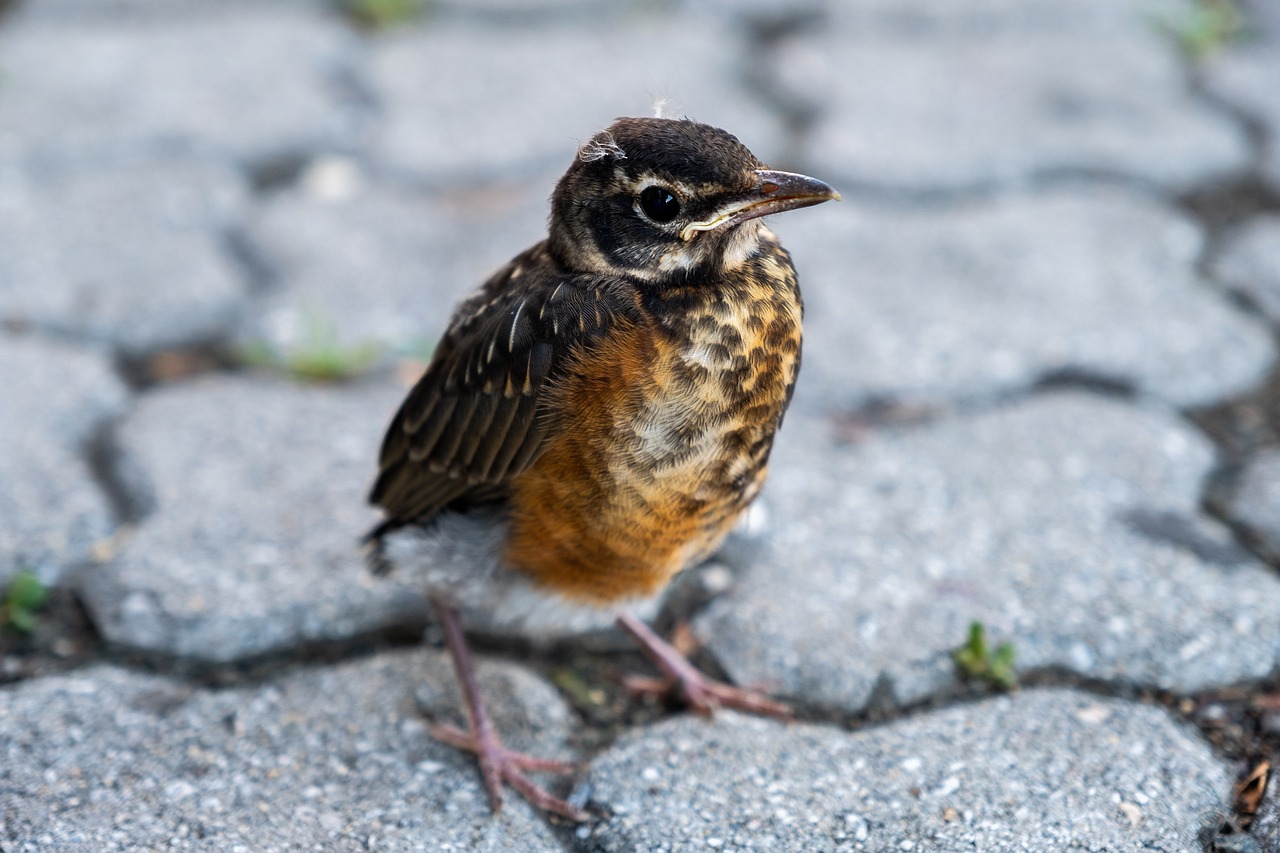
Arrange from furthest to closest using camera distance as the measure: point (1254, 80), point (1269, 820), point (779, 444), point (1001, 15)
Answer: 1. point (1001, 15)
2. point (1254, 80)
3. point (779, 444)
4. point (1269, 820)

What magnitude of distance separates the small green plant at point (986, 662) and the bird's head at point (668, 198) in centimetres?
93

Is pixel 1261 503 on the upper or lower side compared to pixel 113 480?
upper

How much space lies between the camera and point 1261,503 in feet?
10.2

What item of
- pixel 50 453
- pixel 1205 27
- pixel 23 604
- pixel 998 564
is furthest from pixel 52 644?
pixel 1205 27

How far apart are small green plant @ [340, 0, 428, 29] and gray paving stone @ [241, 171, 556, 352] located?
1.03 metres

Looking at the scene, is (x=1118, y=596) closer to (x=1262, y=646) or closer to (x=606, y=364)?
(x=1262, y=646)

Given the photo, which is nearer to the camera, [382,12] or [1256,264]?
[1256,264]

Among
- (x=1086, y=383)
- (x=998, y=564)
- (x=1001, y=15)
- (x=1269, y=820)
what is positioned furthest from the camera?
(x=1001, y=15)

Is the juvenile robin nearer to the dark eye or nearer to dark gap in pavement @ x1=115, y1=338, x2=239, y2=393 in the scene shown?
the dark eye

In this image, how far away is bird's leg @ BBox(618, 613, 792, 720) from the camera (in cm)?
272

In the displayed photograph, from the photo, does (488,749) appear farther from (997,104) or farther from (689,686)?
(997,104)

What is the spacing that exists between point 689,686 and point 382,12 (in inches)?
136

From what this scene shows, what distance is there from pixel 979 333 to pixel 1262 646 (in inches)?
53.1

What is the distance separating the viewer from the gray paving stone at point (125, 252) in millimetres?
3758
